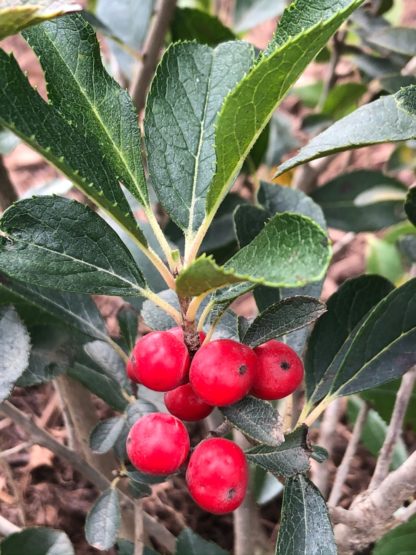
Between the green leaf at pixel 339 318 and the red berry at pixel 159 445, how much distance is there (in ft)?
0.96

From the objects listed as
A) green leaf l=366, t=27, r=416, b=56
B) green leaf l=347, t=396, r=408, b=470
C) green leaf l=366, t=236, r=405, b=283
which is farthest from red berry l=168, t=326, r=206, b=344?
green leaf l=366, t=236, r=405, b=283

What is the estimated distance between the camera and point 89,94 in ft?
2.36

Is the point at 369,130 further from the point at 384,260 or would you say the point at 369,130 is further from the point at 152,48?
the point at 384,260

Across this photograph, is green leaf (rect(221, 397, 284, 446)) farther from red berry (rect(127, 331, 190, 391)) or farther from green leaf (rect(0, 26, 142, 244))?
green leaf (rect(0, 26, 142, 244))

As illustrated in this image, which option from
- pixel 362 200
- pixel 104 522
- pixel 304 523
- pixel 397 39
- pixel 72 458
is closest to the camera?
pixel 304 523

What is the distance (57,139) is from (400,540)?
82cm

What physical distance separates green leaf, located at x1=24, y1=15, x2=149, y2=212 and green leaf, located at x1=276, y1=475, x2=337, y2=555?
38 centimetres

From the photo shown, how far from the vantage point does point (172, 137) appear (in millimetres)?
784

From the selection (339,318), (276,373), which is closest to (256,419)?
(276,373)

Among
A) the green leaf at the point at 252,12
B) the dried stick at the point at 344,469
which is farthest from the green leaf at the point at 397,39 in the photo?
the dried stick at the point at 344,469

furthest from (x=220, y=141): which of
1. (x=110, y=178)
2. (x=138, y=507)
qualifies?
(x=138, y=507)

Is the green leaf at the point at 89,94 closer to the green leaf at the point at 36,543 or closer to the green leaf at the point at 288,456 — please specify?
the green leaf at the point at 288,456

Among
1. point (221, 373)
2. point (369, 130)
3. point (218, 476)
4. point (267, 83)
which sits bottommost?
point (218, 476)

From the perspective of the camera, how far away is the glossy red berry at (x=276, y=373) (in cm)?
69
